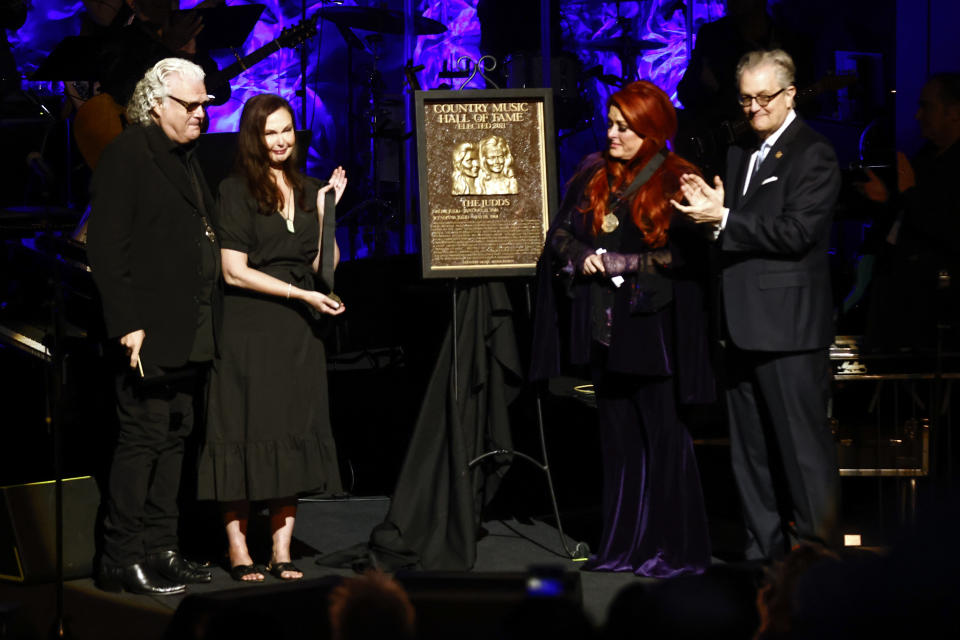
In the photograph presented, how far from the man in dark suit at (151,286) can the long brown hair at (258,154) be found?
212 millimetres

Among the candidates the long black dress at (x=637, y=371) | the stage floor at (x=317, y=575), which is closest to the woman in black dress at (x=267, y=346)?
the stage floor at (x=317, y=575)

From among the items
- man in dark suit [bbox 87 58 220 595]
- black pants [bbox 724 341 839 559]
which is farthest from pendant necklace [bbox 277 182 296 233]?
black pants [bbox 724 341 839 559]

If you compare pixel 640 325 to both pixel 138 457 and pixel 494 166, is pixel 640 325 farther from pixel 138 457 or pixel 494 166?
pixel 138 457

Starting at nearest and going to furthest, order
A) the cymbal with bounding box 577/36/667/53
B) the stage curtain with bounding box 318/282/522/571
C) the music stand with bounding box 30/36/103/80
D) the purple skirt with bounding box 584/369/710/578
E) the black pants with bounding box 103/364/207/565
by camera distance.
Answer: the black pants with bounding box 103/364/207/565, the purple skirt with bounding box 584/369/710/578, the stage curtain with bounding box 318/282/522/571, the music stand with bounding box 30/36/103/80, the cymbal with bounding box 577/36/667/53

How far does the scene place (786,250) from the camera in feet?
13.8

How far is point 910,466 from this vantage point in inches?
197

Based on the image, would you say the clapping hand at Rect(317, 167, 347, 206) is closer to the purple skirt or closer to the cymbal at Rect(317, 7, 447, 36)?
the purple skirt

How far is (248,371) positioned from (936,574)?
3277 millimetres

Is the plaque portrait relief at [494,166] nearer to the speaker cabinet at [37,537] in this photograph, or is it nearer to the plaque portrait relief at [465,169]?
the plaque portrait relief at [465,169]

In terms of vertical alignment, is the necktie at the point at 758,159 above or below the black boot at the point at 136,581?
above

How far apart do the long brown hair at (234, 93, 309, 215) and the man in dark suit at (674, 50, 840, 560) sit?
5.39ft

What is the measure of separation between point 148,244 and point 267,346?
62 centimetres

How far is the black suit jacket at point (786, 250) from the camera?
4.20m

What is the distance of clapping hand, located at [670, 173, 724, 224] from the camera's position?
4230 mm
